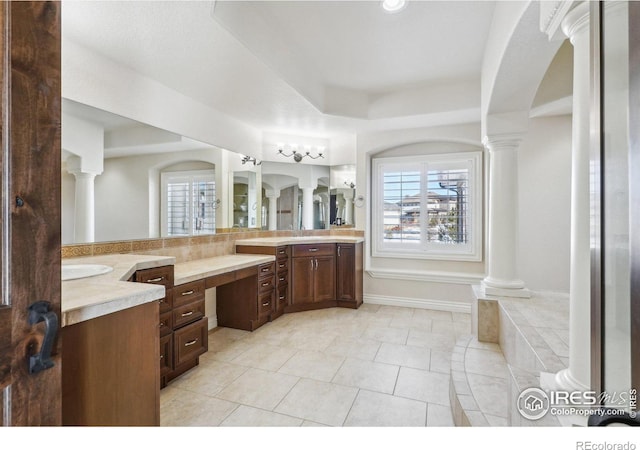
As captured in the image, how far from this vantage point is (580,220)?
112cm

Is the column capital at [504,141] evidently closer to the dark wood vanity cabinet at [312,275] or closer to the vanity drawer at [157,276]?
the dark wood vanity cabinet at [312,275]

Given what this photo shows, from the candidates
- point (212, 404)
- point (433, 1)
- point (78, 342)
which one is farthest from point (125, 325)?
point (433, 1)

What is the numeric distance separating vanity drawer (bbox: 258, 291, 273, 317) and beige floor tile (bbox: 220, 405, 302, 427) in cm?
145

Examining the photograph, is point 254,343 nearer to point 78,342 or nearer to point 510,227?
point 78,342

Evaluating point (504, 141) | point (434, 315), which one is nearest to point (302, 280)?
point (434, 315)

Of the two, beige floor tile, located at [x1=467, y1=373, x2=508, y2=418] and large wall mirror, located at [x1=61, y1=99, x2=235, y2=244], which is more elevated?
large wall mirror, located at [x1=61, y1=99, x2=235, y2=244]

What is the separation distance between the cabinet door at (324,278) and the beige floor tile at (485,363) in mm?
2035

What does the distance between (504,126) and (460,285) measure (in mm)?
2229

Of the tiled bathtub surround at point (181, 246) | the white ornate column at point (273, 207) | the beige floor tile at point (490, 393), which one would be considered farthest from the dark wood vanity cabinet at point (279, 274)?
the beige floor tile at point (490, 393)

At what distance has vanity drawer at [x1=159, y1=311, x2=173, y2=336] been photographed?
2119 millimetres

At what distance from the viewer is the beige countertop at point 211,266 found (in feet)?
7.79

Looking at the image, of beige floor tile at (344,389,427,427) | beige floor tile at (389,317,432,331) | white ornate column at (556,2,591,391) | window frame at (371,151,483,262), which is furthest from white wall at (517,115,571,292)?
white ornate column at (556,2,591,391)

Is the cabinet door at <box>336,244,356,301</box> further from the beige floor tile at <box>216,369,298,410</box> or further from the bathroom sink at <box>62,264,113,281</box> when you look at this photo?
the bathroom sink at <box>62,264,113,281</box>
